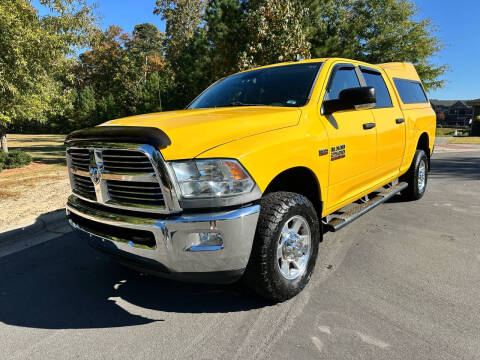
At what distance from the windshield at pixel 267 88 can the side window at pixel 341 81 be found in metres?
0.20

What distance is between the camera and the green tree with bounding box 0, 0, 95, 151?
24.8 ft

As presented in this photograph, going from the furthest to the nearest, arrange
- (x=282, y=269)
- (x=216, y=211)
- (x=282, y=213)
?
(x=282, y=269) < (x=282, y=213) < (x=216, y=211)

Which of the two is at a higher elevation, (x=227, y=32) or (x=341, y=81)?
(x=227, y=32)

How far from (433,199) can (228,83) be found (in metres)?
4.38

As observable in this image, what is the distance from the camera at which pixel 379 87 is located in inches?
169

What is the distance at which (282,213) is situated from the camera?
2.42m

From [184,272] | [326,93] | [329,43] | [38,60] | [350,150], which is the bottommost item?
[184,272]

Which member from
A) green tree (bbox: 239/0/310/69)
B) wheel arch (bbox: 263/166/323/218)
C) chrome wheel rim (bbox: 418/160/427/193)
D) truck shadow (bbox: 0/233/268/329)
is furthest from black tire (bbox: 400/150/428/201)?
green tree (bbox: 239/0/310/69)

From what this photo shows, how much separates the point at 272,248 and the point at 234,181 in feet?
1.88

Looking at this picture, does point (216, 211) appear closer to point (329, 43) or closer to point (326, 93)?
point (326, 93)

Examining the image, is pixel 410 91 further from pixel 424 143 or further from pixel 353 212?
pixel 353 212

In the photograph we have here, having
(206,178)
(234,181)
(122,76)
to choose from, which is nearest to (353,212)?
(234,181)

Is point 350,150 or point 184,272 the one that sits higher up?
point 350,150

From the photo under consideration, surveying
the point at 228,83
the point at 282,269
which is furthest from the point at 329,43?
the point at 282,269
